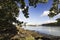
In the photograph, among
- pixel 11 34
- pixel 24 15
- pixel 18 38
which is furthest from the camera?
pixel 24 15

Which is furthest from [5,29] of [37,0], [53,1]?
[53,1]

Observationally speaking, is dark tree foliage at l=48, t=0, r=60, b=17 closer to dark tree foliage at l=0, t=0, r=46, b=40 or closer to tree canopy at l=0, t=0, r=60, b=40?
tree canopy at l=0, t=0, r=60, b=40

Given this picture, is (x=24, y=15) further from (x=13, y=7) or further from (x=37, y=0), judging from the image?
(x=37, y=0)

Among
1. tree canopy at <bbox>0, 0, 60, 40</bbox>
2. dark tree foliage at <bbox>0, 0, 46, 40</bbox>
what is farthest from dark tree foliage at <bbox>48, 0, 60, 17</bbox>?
dark tree foliage at <bbox>0, 0, 46, 40</bbox>

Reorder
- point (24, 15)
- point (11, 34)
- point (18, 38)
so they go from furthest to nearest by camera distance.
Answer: point (24, 15)
point (11, 34)
point (18, 38)

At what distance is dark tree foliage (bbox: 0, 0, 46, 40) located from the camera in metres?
27.2

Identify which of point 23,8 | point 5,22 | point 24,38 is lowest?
point 24,38

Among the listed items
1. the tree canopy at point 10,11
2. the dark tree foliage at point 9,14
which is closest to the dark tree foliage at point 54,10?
the tree canopy at point 10,11

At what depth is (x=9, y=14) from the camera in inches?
1189

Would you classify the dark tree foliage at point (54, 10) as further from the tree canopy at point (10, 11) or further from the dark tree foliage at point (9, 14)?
the dark tree foliage at point (9, 14)

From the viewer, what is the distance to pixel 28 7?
29141 mm

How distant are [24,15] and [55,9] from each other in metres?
5.67

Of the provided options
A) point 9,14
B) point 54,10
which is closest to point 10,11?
point 9,14

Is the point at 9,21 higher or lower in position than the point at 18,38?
higher
